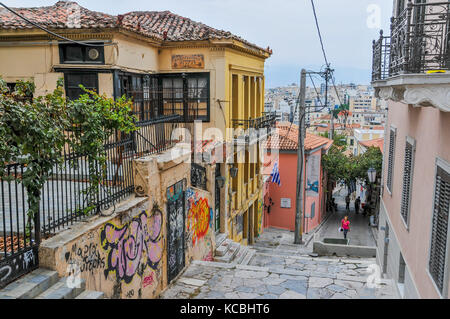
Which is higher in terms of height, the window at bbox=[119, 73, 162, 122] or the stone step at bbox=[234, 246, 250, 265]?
the window at bbox=[119, 73, 162, 122]

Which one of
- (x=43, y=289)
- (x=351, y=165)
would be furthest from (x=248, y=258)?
(x=351, y=165)

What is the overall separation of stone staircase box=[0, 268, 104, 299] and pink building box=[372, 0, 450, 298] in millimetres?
5177

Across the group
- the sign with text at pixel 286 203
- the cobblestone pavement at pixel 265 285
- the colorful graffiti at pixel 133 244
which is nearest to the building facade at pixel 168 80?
the colorful graffiti at pixel 133 244

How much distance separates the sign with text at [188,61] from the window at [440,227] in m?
10.6

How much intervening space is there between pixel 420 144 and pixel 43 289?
7.36m

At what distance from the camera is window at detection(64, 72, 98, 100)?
40.4ft

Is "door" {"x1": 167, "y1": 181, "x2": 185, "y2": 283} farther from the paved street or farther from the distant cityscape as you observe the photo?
the paved street

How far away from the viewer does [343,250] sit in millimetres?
17000

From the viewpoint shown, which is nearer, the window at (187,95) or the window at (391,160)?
the window at (391,160)

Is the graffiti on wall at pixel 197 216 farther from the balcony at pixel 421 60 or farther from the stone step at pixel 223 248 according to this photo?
the balcony at pixel 421 60

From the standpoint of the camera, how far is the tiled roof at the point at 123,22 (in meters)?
12.0

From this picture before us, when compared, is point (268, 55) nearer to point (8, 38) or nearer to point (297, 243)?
point (297, 243)

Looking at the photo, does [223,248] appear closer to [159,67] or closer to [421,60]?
[159,67]

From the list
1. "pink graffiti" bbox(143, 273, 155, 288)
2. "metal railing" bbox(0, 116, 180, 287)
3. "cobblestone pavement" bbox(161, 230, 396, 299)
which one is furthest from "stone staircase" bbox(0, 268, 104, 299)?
"cobblestone pavement" bbox(161, 230, 396, 299)
